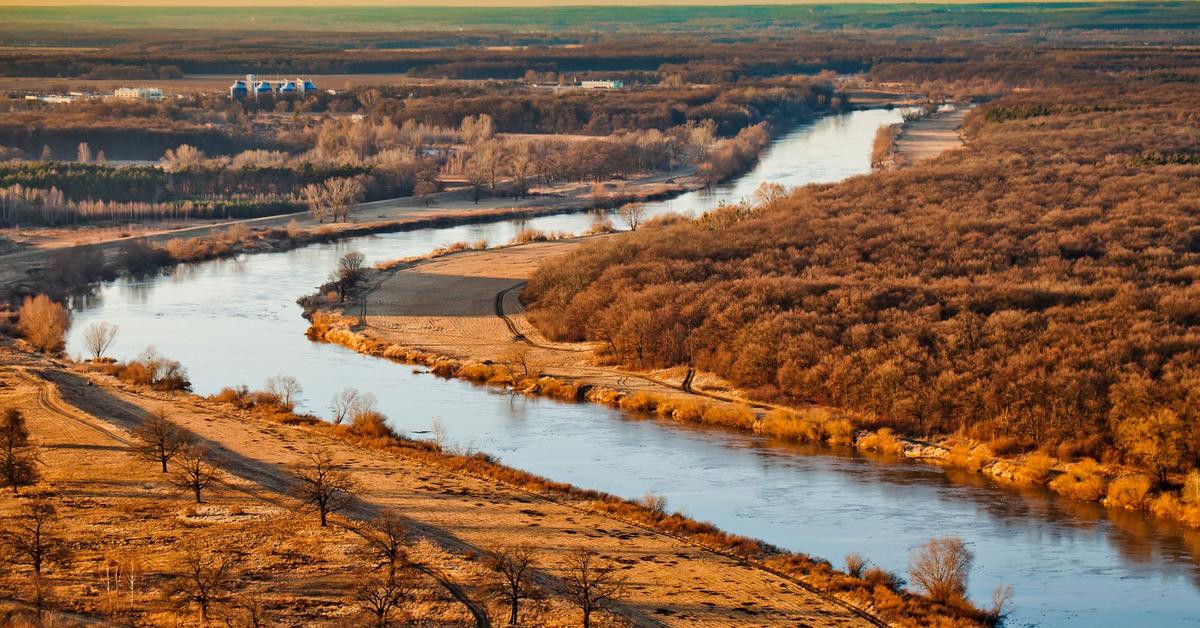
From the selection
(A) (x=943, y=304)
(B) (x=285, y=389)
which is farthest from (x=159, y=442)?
(A) (x=943, y=304)

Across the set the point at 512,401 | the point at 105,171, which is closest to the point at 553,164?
the point at 105,171

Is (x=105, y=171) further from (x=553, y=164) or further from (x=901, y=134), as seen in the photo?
(x=901, y=134)

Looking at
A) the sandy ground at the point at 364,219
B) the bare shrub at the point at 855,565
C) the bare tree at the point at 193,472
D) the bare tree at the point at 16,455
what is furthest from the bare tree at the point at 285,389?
the sandy ground at the point at 364,219

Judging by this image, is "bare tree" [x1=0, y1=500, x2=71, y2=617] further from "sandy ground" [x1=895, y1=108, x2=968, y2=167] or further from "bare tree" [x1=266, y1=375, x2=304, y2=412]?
"sandy ground" [x1=895, y1=108, x2=968, y2=167]

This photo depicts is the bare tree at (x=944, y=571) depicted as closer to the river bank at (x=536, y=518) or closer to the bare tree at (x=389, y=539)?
the river bank at (x=536, y=518)

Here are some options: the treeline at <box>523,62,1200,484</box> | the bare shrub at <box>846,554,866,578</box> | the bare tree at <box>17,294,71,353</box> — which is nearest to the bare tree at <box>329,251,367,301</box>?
the treeline at <box>523,62,1200,484</box>

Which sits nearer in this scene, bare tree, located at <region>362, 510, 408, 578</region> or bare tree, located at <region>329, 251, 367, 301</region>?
bare tree, located at <region>362, 510, 408, 578</region>
